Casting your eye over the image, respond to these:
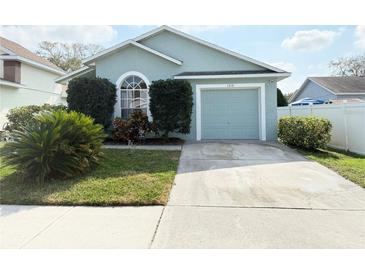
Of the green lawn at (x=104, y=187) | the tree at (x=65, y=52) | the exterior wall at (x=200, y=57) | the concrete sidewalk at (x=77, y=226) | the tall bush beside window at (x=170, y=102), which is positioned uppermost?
the tree at (x=65, y=52)

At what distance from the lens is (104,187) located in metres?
5.93

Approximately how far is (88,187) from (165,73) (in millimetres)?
8184

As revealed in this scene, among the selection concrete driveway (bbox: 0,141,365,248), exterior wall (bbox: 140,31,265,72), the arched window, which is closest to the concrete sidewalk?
concrete driveway (bbox: 0,141,365,248)

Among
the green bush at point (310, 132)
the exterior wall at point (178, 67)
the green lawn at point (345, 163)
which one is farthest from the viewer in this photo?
the exterior wall at point (178, 67)

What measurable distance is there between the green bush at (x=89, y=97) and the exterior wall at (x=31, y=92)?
7709 millimetres

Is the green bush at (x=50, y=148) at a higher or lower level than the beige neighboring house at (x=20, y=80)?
lower

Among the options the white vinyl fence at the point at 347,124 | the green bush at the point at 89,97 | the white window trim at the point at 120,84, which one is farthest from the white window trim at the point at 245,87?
the green bush at the point at 89,97

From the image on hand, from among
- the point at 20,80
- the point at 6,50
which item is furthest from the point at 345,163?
the point at 6,50

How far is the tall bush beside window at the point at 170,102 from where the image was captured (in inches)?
448

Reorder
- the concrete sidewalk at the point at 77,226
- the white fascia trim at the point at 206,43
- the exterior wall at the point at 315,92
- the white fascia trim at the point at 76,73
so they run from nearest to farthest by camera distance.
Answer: the concrete sidewalk at the point at 77,226, the white fascia trim at the point at 206,43, the white fascia trim at the point at 76,73, the exterior wall at the point at 315,92

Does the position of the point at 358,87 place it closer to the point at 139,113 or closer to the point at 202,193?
the point at 139,113

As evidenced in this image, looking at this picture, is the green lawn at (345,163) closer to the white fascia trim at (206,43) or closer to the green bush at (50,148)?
the white fascia trim at (206,43)

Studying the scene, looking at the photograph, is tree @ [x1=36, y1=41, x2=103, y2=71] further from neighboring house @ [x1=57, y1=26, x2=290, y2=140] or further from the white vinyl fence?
the white vinyl fence

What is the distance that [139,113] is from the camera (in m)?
11.6
